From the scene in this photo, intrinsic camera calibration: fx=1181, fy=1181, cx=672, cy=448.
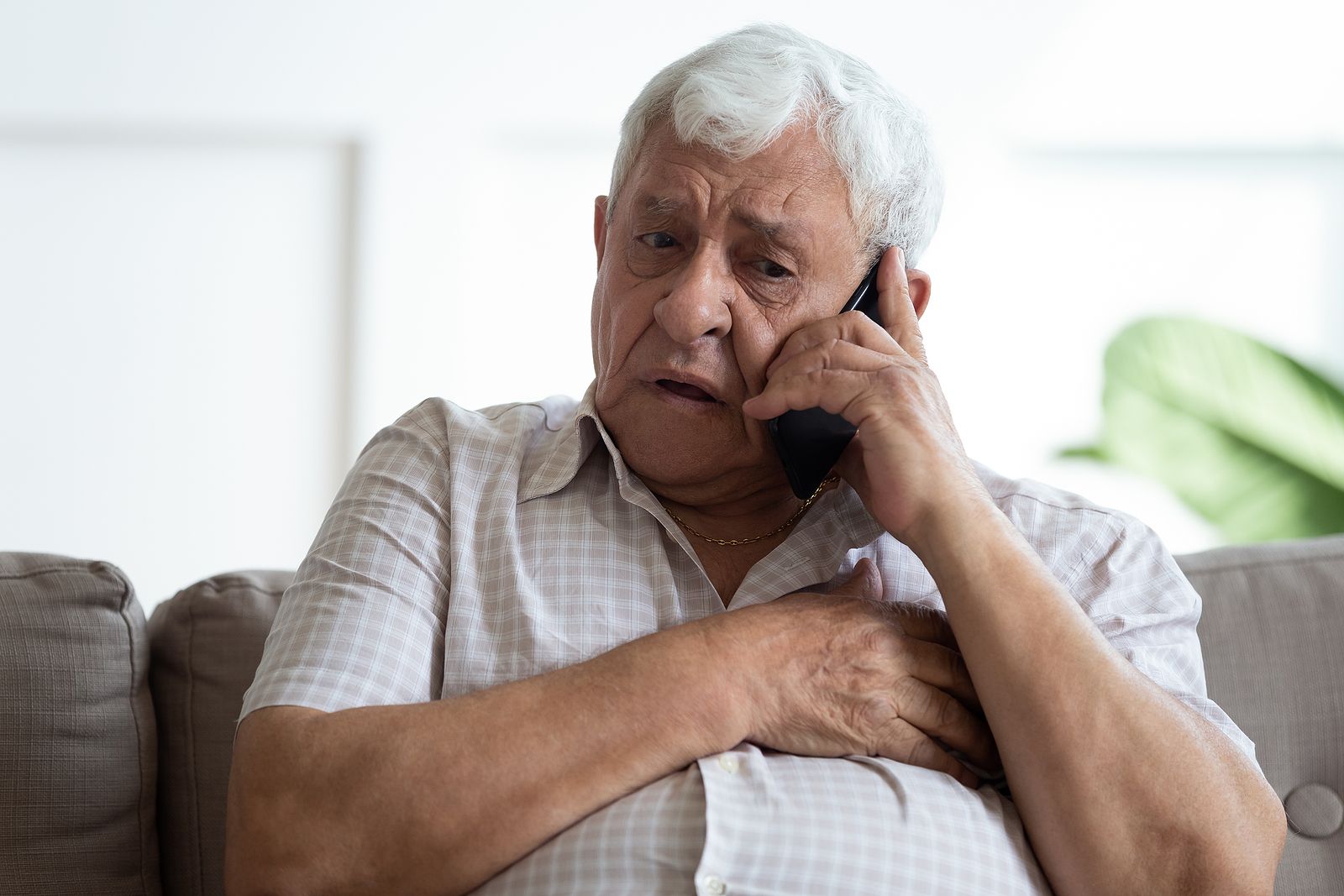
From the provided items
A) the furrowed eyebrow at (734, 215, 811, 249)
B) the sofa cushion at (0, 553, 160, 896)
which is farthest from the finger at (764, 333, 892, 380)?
the sofa cushion at (0, 553, 160, 896)

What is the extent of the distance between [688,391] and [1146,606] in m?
0.54

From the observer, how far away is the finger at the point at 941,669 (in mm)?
1121

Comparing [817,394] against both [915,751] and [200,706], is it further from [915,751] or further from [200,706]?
[200,706]

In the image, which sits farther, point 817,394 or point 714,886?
point 817,394

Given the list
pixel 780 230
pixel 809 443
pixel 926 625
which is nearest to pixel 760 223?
pixel 780 230

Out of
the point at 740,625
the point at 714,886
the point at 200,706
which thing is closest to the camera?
the point at 714,886

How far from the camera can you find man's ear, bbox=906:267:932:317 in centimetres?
143

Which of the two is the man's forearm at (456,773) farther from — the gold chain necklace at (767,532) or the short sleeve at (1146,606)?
the short sleeve at (1146,606)

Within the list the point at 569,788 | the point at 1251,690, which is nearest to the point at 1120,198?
the point at 1251,690

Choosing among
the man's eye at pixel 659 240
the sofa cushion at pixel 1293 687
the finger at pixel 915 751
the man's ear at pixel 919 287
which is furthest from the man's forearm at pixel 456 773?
the sofa cushion at pixel 1293 687

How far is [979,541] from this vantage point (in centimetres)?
110

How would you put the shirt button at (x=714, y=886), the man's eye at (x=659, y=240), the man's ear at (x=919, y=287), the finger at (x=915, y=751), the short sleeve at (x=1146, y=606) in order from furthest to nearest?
the man's ear at (x=919, y=287)
the man's eye at (x=659, y=240)
the short sleeve at (x=1146, y=606)
the finger at (x=915, y=751)
the shirt button at (x=714, y=886)

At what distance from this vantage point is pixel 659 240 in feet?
4.26

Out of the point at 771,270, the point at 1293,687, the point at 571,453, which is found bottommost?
the point at 1293,687
